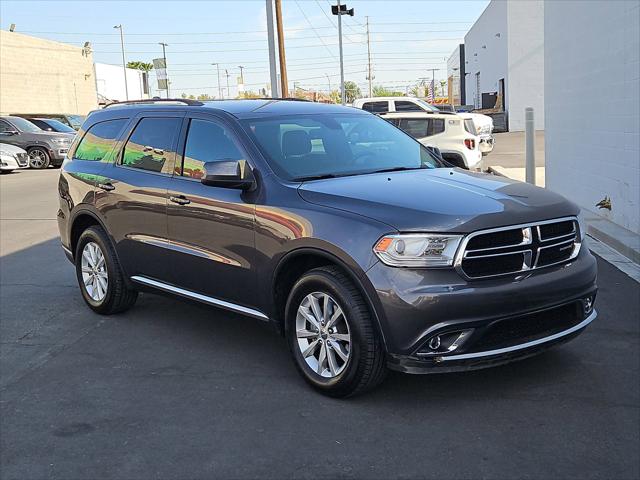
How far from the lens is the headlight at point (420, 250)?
392 cm

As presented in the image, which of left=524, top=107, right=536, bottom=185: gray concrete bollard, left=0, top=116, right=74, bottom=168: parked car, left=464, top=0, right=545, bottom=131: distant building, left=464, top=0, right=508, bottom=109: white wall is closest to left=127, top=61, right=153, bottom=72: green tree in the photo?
left=464, top=0, right=508, bottom=109: white wall

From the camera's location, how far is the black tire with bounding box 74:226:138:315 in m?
6.13

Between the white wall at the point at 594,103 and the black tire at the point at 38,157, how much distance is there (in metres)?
18.2

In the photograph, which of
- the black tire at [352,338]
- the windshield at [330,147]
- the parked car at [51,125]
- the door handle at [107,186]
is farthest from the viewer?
the parked car at [51,125]

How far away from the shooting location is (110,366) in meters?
5.10

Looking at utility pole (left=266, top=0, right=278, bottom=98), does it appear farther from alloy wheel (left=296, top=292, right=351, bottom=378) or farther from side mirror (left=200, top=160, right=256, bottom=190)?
alloy wheel (left=296, top=292, right=351, bottom=378)

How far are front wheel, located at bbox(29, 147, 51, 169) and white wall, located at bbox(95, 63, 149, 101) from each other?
4322 centimetres

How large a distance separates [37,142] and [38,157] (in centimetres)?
52

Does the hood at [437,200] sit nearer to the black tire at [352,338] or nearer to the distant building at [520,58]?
the black tire at [352,338]

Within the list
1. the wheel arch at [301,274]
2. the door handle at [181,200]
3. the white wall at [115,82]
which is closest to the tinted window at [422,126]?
the door handle at [181,200]

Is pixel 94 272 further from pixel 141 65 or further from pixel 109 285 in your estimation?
pixel 141 65

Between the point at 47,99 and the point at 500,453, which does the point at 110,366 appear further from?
the point at 47,99

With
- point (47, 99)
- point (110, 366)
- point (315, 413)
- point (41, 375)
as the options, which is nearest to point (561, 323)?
point (315, 413)

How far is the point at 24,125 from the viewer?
2539 centimetres
